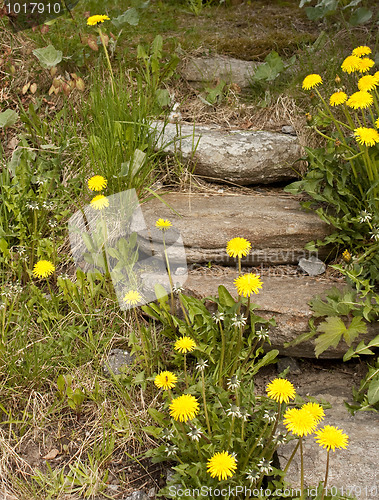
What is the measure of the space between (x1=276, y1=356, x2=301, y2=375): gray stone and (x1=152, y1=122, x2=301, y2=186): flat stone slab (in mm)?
1198

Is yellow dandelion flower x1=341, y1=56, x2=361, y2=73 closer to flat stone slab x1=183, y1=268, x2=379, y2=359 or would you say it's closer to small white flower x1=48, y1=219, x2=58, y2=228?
flat stone slab x1=183, y1=268, x2=379, y2=359

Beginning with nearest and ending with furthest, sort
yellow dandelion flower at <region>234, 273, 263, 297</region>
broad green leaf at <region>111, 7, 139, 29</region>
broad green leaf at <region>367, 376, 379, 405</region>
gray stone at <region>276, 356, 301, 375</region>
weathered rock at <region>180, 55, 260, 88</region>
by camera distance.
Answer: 1. yellow dandelion flower at <region>234, 273, 263, 297</region>
2. broad green leaf at <region>367, 376, 379, 405</region>
3. gray stone at <region>276, 356, 301, 375</region>
4. broad green leaf at <region>111, 7, 139, 29</region>
5. weathered rock at <region>180, 55, 260, 88</region>

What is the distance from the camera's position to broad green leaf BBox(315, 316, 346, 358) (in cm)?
218

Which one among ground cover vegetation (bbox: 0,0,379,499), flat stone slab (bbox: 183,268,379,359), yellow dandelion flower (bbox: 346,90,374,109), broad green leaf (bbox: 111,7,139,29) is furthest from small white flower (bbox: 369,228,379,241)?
broad green leaf (bbox: 111,7,139,29)

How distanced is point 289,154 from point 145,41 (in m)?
1.43

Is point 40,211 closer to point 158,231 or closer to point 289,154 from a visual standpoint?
point 158,231

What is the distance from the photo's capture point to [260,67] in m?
3.32

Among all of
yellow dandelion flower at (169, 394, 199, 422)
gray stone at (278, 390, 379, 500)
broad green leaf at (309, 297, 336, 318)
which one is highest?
yellow dandelion flower at (169, 394, 199, 422)

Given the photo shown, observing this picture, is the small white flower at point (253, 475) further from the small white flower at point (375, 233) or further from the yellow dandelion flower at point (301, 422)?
the small white flower at point (375, 233)

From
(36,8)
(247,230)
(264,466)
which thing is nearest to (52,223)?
(247,230)

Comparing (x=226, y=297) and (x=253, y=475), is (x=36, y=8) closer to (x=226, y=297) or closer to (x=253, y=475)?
(x=226, y=297)

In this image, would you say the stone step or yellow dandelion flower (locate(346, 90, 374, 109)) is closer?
the stone step

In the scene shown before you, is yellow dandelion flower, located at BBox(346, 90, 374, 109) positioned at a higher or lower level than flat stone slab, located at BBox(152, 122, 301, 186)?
higher

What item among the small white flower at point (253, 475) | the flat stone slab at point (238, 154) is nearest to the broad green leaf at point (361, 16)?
the flat stone slab at point (238, 154)
